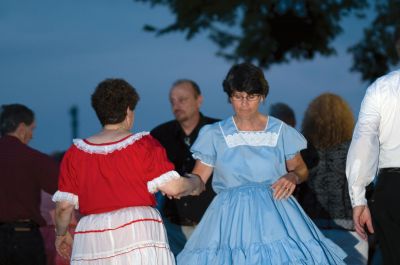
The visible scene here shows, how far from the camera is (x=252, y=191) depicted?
496 cm

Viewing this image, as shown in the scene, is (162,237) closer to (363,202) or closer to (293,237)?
(293,237)

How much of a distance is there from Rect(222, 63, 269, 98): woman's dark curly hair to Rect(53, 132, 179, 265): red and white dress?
61 cm

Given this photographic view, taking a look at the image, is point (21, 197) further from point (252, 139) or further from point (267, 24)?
point (267, 24)

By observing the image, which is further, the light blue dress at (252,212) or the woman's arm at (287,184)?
the woman's arm at (287,184)

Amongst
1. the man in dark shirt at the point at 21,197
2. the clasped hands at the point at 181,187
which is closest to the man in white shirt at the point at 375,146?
the clasped hands at the point at 181,187

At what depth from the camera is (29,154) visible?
630 centimetres

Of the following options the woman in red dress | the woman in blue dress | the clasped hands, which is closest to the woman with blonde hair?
the woman in blue dress

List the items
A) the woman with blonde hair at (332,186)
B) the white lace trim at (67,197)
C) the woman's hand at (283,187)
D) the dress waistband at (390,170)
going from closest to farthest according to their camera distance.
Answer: the dress waistband at (390,170), the white lace trim at (67,197), the woman's hand at (283,187), the woman with blonde hair at (332,186)

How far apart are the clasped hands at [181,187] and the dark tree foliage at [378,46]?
6.22m

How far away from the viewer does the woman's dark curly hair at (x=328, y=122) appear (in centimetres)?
680

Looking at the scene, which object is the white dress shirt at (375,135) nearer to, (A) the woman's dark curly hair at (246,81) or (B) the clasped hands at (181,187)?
(A) the woman's dark curly hair at (246,81)

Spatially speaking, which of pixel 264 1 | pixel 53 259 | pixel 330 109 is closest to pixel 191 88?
pixel 330 109

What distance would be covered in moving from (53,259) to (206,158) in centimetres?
244

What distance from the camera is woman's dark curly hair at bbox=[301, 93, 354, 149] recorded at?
6801 mm
